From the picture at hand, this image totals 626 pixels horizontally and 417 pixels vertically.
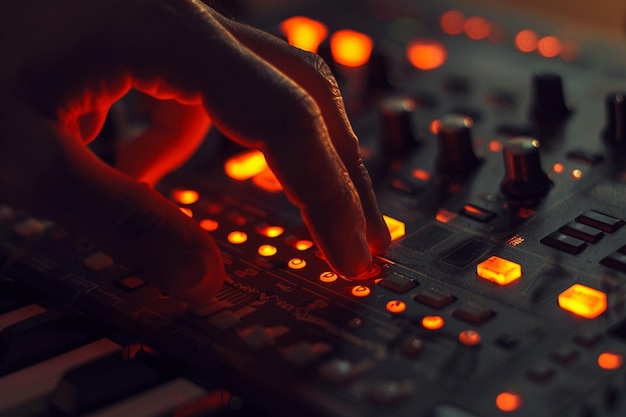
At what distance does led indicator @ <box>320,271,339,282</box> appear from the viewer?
1169 millimetres

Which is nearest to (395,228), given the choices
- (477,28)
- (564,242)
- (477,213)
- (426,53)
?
(477,213)

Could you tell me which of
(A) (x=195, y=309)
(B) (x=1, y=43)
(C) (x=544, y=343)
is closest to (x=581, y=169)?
(C) (x=544, y=343)

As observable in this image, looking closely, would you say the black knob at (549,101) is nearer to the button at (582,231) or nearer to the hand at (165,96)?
the button at (582,231)

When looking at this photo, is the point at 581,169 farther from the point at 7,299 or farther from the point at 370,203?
the point at 7,299

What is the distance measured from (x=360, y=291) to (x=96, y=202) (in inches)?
11.3

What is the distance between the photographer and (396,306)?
1.10 metres

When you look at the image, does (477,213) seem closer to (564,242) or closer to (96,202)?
(564,242)

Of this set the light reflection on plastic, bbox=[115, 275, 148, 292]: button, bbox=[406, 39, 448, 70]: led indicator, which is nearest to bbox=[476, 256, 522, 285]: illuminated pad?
bbox=[115, 275, 148, 292]: button

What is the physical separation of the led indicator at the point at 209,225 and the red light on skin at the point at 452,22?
2.27ft

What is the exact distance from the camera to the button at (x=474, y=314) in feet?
3.48

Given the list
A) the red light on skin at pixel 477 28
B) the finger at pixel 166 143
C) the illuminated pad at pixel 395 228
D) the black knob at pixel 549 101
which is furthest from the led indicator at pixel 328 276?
the red light on skin at pixel 477 28

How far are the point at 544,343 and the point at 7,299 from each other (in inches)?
24.9

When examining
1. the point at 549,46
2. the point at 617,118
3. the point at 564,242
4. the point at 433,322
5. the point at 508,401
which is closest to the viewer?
the point at 508,401

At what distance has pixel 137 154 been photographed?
1474 millimetres
